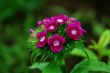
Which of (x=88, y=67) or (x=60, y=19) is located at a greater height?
(x=60, y=19)

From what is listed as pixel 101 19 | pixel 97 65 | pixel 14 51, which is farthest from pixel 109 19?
pixel 97 65

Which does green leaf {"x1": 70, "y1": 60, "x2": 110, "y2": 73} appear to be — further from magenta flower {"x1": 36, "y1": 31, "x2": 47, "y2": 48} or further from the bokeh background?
the bokeh background

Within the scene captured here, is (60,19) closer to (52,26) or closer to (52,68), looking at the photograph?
(52,26)

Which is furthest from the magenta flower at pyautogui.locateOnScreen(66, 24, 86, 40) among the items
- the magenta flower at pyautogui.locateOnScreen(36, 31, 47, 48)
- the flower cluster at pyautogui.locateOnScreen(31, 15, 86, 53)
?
the magenta flower at pyautogui.locateOnScreen(36, 31, 47, 48)

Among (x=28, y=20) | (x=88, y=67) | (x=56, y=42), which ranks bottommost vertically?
(x=88, y=67)

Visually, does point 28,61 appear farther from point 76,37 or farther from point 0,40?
point 76,37

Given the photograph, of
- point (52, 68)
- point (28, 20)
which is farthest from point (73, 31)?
point (28, 20)

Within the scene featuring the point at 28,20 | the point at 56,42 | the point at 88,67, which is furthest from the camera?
the point at 28,20
